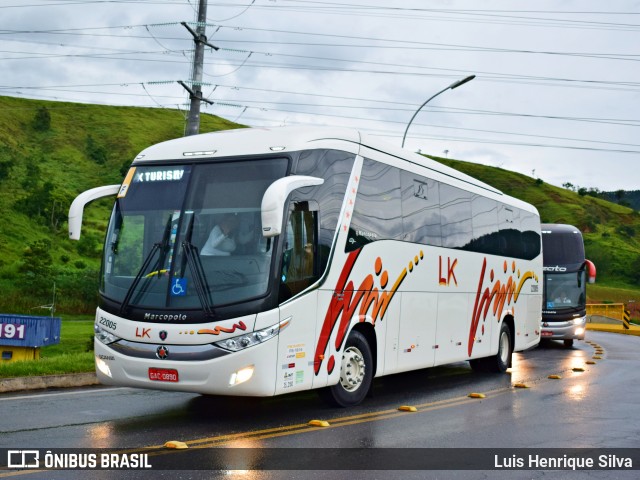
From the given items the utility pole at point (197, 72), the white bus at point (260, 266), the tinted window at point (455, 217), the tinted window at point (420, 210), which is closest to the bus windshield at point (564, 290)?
the utility pole at point (197, 72)

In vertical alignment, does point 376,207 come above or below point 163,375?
above

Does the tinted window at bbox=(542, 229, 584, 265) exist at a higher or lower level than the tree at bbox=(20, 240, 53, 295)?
higher

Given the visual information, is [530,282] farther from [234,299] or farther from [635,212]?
[635,212]

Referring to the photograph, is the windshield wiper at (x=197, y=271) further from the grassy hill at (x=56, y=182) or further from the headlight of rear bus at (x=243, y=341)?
the grassy hill at (x=56, y=182)

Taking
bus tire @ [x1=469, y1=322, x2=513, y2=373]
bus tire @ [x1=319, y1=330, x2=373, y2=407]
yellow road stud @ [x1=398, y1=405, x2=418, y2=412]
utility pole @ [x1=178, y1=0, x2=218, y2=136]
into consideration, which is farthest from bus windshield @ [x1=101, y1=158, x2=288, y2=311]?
utility pole @ [x1=178, y1=0, x2=218, y2=136]

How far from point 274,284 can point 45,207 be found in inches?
4096

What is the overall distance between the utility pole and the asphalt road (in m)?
9.13

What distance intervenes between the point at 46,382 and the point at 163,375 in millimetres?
4252

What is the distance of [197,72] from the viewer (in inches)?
856

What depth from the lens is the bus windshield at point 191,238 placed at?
29.9ft

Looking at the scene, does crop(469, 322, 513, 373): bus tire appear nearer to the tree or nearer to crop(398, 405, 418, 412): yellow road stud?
crop(398, 405, 418, 412): yellow road stud

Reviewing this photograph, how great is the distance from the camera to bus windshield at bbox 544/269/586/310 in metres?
28.0

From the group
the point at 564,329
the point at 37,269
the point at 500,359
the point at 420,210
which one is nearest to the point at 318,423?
the point at 420,210

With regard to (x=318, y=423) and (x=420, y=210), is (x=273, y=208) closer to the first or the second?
(x=318, y=423)
